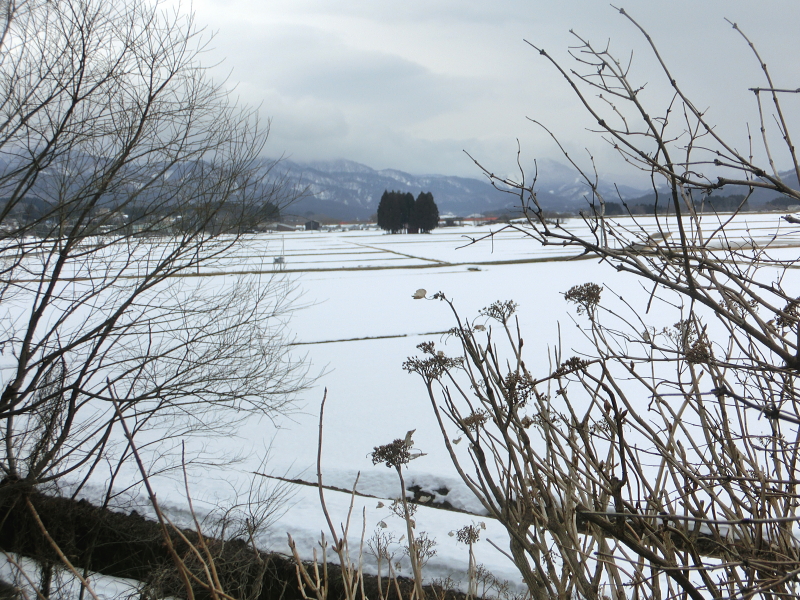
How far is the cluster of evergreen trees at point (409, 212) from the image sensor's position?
7250cm

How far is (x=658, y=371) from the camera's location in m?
11.9

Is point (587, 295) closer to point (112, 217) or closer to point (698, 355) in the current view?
point (698, 355)

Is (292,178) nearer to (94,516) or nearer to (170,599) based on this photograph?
(94,516)

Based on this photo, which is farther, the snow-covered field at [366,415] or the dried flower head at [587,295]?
the snow-covered field at [366,415]

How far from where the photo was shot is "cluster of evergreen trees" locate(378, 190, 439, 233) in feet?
238

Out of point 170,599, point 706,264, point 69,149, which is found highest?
point 69,149

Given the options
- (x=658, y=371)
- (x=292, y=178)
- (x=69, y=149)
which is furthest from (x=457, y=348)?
(x=69, y=149)

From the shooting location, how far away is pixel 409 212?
240 feet

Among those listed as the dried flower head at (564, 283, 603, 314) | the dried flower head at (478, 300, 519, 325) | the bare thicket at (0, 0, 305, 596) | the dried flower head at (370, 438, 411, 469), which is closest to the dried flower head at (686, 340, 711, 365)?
Result: the dried flower head at (564, 283, 603, 314)

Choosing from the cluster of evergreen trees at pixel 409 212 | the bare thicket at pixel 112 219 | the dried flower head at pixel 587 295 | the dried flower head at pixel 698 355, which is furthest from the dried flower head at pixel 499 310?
the cluster of evergreen trees at pixel 409 212

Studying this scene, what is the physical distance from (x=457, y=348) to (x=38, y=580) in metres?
9.38

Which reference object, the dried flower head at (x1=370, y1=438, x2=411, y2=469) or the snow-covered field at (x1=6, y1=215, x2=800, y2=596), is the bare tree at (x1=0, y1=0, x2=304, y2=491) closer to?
the snow-covered field at (x1=6, y1=215, x2=800, y2=596)

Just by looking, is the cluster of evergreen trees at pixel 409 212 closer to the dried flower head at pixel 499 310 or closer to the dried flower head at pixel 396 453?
the dried flower head at pixel 499 310

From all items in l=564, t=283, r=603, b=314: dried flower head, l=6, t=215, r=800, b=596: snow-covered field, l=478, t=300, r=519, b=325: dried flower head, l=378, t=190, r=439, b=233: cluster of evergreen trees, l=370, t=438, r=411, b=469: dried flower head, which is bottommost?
l=6, t=215, r=800, b=596: snow-covered field
